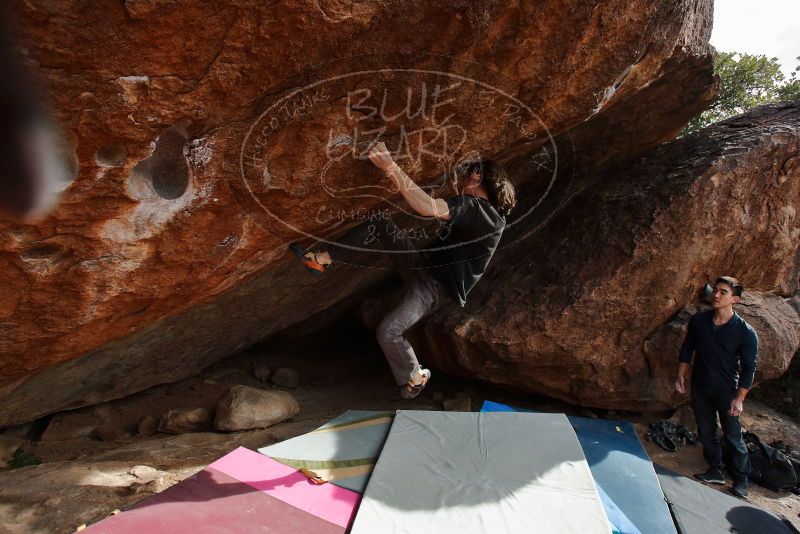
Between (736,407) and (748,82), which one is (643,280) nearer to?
(736,407)

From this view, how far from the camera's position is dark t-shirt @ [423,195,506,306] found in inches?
113

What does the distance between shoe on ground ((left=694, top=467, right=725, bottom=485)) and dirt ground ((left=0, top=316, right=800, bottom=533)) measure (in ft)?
0.37

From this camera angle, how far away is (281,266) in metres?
4.30

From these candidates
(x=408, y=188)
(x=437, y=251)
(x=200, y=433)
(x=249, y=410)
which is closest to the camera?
(x=408, y=188)

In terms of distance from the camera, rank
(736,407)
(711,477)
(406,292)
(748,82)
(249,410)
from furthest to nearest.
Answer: (748,82)
(249,410)
(711,477)
(736,407)
(406,292)

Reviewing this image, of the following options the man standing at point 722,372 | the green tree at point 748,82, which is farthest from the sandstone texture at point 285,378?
the green tree at point 748,82

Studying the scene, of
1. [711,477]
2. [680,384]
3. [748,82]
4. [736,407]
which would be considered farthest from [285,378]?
[748,82]

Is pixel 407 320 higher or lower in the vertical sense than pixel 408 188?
lower

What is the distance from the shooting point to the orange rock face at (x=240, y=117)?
2062mm

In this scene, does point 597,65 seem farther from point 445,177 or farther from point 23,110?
point 23,110

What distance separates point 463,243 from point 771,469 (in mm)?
3317

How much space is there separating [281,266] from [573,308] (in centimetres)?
256

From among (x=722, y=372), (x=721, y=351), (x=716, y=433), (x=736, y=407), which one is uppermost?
(x=721, y=351)

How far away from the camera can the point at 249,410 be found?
14.5 feet
